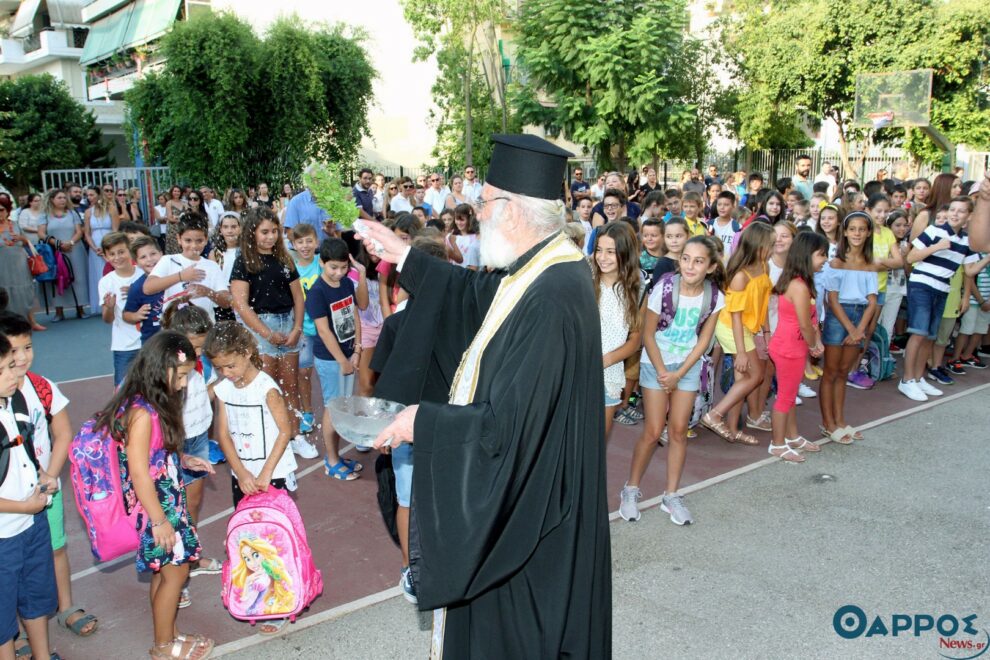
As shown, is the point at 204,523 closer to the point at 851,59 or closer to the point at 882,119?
the point at 882,119

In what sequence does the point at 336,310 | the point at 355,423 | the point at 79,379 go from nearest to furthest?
1. the point at 355,423
2. the point at 336,310
3. the point at 79,379

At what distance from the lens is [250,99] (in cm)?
1947

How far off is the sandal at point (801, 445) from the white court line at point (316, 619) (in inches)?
147

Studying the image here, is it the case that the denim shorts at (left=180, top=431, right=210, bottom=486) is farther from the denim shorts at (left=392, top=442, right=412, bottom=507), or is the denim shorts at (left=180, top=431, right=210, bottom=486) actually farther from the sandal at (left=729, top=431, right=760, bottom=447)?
the sandal at (left=729, top=431, right=760, bottom=447)

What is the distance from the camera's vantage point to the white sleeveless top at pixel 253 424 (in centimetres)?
430

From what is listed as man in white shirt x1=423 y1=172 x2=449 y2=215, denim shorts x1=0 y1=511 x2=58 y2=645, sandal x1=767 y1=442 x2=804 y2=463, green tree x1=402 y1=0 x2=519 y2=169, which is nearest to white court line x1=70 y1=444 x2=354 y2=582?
denim shorts x1=0 y1=511 x2=58 y2=645

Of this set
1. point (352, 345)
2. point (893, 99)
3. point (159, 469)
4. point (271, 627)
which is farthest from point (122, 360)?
point (893, 99)

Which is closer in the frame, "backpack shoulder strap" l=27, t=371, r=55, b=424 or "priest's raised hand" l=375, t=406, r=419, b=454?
"priest's raised hand" l=375, t=406, r=419, b=454

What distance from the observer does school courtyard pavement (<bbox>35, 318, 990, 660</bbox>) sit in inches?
155

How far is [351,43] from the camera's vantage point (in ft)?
67.8

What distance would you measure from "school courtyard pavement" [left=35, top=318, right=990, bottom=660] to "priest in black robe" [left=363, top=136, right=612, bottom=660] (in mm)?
1492

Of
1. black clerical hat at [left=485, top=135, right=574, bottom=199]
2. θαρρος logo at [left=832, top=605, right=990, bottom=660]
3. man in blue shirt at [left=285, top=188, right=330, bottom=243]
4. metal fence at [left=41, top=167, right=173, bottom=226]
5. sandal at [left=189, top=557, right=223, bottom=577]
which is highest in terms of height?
metal fence at [left=41, top=167, right=173, bottom=226]

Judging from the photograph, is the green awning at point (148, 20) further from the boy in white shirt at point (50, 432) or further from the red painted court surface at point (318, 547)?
the boy in white shirt at point (50, 432)

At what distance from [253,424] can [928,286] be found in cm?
690
